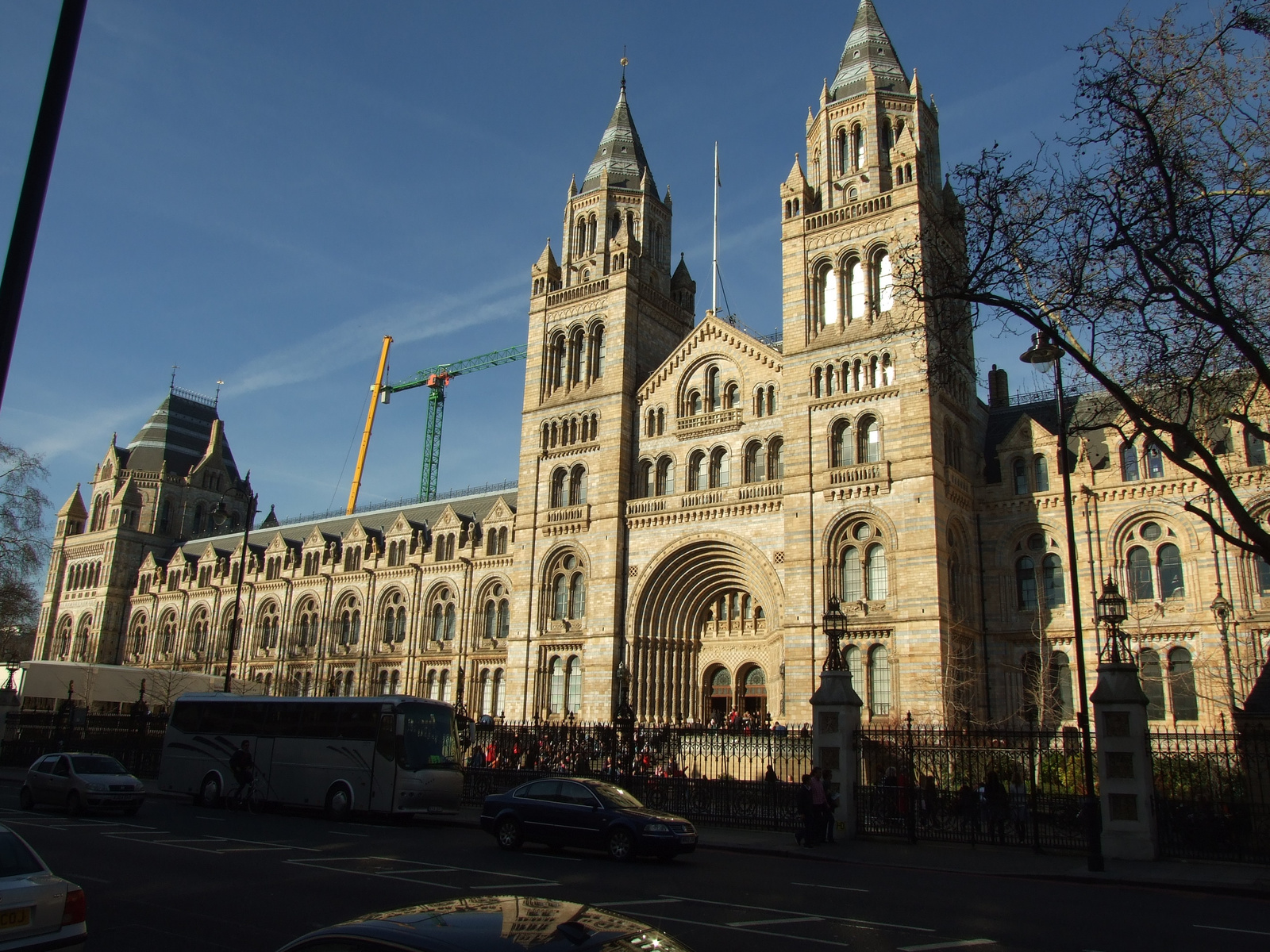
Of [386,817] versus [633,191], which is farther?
[633,191]

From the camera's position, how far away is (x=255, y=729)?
26891mm

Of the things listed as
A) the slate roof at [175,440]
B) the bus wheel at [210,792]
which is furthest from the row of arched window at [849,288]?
the slate roof at [175,440]

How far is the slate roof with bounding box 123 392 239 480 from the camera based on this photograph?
78.8m

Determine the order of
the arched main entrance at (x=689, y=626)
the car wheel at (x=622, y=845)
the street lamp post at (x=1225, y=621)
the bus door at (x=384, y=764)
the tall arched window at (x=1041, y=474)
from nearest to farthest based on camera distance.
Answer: the car wheel at (x=622, y=845)
the bus door at (x=384, y=764)
the street lamp post at (x=1225, y=621)
the tall arched window at (x=1041, y=474)
the arched main entrance at (x=689, y=626)

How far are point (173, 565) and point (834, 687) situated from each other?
2454 inches

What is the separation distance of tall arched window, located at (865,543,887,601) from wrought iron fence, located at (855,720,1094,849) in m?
11.8

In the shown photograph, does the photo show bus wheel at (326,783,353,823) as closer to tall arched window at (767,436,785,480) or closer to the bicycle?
the bicycle

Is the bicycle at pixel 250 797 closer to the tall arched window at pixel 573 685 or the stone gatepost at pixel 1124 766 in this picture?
the tall arched window at pixel 573 685

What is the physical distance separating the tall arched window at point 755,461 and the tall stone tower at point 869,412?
6.79 ft

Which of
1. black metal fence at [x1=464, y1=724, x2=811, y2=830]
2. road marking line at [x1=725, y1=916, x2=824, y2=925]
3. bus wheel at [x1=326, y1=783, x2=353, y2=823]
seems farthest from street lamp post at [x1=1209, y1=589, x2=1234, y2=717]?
bus wheel at [x1=326, y1=783, x2=353, y2=823]

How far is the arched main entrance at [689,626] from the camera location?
134 feet

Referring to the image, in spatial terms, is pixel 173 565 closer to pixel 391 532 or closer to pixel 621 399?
pixel 391 532

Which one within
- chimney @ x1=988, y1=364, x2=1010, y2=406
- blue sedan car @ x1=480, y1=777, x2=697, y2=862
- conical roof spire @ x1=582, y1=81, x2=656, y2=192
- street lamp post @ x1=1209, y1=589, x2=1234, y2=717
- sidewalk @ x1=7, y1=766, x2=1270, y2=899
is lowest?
sidewalk @ x1=7, y1=766, x2=1270, y2=899

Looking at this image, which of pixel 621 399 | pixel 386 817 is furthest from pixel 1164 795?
pixel 621 399
